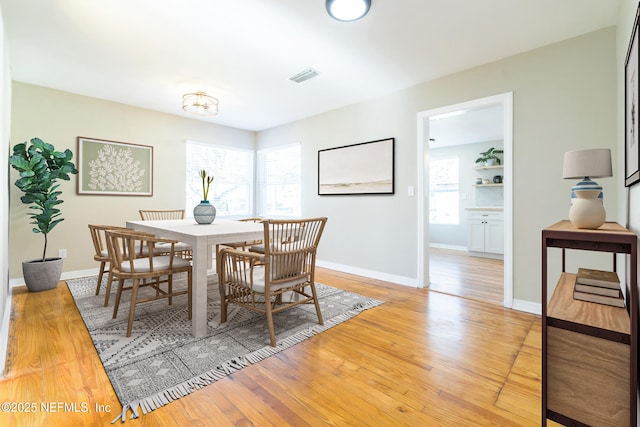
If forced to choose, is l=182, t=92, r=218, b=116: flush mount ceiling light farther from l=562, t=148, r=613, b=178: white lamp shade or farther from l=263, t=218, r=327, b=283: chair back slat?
l=562, t=148, r=613, b=178: white lamp shade

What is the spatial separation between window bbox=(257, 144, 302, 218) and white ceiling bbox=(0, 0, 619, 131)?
163 cm

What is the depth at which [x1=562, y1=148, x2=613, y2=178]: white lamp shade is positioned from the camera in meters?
1.46

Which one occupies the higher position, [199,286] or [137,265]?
[137,265]

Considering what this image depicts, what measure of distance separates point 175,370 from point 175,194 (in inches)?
141

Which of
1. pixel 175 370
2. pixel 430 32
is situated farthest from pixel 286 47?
pixel 175 370

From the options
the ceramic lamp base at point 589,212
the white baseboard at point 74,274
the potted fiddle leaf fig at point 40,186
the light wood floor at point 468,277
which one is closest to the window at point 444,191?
the light wood floor at point 468,277

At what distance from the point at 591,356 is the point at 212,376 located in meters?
1.77

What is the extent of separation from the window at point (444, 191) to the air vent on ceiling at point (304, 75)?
4.71 metres

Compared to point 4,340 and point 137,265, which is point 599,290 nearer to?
point 137,265

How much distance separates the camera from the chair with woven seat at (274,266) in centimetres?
204

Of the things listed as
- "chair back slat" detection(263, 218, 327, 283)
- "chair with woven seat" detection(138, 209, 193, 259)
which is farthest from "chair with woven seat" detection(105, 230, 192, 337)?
"chair with woven seat" detection(138, 209, 193, 259)

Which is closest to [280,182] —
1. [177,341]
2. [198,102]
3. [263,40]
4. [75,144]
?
[198,102]

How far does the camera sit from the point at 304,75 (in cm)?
328

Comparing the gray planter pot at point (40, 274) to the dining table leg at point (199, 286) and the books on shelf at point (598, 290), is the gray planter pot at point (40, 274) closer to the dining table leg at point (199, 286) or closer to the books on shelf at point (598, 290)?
the dining table leg at point (199, 286)
